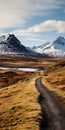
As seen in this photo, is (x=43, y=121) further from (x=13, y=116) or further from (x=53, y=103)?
(x=53, y=103)

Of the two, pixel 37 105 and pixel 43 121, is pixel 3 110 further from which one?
pixel 43 121

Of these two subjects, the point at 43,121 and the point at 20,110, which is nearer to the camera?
the point at 43,121

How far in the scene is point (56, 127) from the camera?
40.3 metres

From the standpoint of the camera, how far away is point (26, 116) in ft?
160

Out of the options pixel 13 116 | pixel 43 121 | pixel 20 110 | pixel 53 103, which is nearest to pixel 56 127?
pixel 43 121

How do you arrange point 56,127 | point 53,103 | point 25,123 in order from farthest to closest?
point 53,103 → point 25,123 → point 56,127

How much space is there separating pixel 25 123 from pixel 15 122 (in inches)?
88.0

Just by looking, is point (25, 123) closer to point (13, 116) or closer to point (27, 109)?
point (13, 116)

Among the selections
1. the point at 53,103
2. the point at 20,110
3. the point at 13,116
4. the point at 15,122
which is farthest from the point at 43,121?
the point at 53,103

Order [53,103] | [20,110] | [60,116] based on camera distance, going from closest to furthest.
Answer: [60,116]
[20,110]
[53,103]

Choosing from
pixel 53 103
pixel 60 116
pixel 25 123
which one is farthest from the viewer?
pixel 53 103

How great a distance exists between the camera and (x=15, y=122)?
45.8 metres

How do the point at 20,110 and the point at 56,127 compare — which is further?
the point at 20,110

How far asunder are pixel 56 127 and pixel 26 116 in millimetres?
9561
